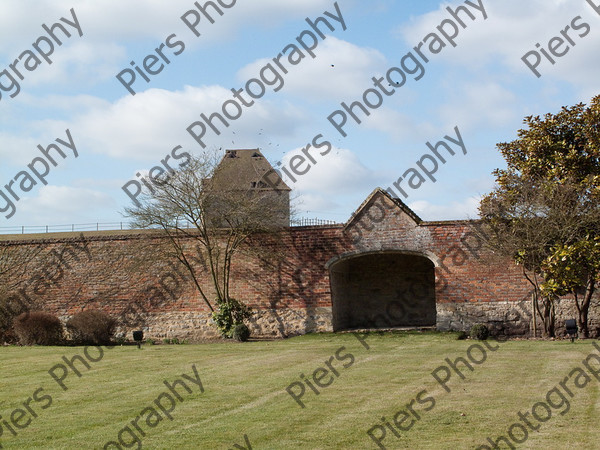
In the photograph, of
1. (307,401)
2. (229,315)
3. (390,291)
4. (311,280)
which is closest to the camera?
(307,401)

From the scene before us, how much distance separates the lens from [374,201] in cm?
2334

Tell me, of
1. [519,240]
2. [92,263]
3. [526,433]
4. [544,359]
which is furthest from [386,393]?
[92,263]

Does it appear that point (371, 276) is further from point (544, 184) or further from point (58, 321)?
point (58, 321)

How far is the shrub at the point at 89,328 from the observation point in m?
23.2

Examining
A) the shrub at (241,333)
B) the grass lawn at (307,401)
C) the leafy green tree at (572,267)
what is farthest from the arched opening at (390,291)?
the grass lawn at (307,401)

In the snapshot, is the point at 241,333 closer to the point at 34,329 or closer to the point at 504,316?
the point at 34,329

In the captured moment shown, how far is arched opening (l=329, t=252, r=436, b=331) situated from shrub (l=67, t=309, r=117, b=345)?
8.68m

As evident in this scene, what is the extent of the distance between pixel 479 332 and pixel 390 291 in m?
6.18

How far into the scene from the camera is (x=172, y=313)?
2455cm

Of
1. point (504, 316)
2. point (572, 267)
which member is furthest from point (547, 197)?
point (504, 316)

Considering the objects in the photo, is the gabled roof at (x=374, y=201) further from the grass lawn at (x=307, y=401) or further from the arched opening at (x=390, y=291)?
the grass lawn at (x=307, y=401)

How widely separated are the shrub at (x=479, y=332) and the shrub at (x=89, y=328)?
38.7ft

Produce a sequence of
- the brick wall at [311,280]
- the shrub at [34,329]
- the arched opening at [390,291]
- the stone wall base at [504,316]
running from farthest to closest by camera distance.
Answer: the arched opening at [390,291], the shrub at [34,329], the brick wall at [311,280], the stone wall base at [504,316]

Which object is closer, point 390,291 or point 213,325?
point 213,325
